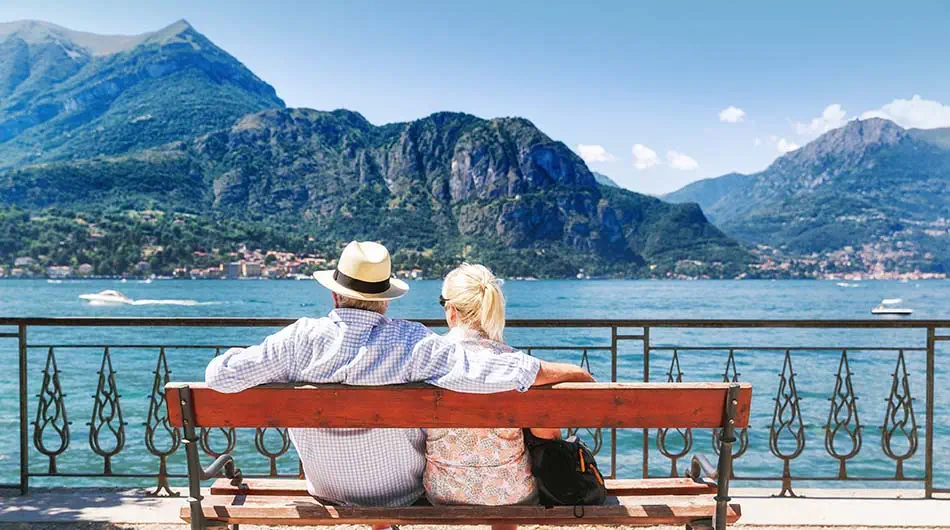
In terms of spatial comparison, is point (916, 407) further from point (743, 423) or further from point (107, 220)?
point (107, 220)

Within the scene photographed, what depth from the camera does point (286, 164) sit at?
140m

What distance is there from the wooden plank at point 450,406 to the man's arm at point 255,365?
0.13 feet

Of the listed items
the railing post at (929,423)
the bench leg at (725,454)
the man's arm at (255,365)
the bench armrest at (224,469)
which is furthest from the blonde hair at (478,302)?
the railing post at (929,423)

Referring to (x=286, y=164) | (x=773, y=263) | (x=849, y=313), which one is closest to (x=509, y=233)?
(x=286, y=164)

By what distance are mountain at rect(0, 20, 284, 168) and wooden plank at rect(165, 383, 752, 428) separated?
147373 millimetres

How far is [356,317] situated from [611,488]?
1.28 metres

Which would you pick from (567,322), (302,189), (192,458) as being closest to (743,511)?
(567,322)

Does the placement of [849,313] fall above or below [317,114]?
below

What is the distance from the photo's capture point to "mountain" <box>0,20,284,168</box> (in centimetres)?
14275

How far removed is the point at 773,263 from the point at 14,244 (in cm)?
13145

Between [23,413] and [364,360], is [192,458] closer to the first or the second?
[364,360]

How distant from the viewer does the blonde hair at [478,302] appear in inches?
103

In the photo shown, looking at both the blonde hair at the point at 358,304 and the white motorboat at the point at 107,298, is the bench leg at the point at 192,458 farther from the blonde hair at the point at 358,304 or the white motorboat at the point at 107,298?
the white motorboat at the point at 107,298

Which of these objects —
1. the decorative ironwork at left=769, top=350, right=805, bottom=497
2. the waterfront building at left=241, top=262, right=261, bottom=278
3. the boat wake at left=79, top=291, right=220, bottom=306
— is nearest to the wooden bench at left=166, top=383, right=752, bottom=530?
the decorative ironwork at left=769, top=350, right=805, bottom=497
